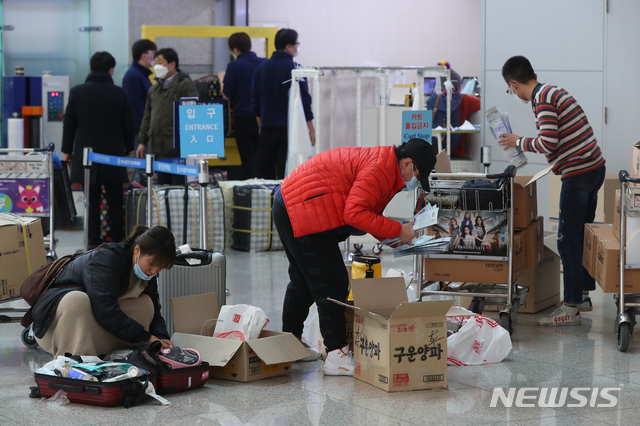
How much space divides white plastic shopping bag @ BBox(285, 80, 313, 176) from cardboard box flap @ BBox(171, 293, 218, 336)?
3.43 metres

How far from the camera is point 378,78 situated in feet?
24.3

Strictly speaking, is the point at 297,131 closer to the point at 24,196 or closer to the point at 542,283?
the point at 24,196

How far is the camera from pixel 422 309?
3.36 meters

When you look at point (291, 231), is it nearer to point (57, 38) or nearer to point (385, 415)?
point (385, 415)

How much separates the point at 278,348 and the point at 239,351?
18 centimetres

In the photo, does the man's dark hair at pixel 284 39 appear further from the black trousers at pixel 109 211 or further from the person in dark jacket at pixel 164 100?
the black trousers at pixel 109 211

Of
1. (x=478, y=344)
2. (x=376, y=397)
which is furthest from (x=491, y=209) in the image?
(x=376, y=397)

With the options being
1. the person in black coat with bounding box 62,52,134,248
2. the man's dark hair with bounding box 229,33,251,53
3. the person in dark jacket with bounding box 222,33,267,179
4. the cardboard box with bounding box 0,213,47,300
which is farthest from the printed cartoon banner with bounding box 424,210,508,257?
the man's dark hair with bounding box 229,33,251,53

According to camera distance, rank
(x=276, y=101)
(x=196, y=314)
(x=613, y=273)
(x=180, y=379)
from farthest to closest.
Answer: (x=276, y=101), (x=613, y=273), (x=196, y=314), (x=180, y=379)

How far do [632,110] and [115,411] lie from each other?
533 centimetres

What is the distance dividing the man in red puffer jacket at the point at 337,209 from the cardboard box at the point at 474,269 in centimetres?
97

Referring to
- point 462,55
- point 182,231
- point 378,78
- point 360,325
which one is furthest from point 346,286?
point 462,55

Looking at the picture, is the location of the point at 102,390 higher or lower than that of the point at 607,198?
lower

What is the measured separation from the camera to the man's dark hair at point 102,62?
6.64m
